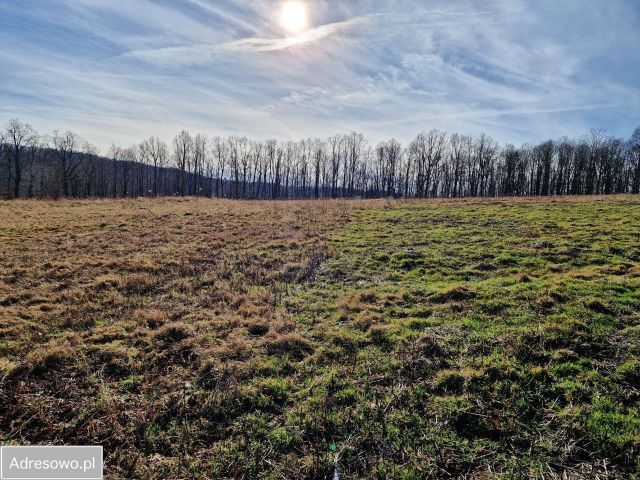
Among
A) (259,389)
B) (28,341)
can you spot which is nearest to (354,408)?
(259,389)

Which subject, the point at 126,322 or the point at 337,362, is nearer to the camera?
the point at 337,362

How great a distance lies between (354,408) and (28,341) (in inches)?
278

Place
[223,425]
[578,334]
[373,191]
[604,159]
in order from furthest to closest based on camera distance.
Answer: [373,191] → [604,159] → [578,334] → [223,425]

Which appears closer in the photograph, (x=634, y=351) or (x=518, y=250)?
(x=634, y=351)

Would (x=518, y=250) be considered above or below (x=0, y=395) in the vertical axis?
above

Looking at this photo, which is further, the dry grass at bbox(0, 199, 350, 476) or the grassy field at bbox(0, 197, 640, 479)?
the dry grass at bbox(0, 199, 350, 476)

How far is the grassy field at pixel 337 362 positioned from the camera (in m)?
4.22

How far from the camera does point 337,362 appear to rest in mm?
6281

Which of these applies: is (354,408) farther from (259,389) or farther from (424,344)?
(424,344)

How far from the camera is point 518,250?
493 inches

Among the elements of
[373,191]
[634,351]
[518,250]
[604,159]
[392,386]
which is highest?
[604,159]

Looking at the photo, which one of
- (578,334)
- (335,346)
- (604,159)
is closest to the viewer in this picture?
(578,334)

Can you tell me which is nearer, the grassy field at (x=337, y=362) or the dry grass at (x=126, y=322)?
the grassy field at (x=337, y=362)

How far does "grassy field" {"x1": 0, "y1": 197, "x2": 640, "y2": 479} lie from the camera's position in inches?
166
